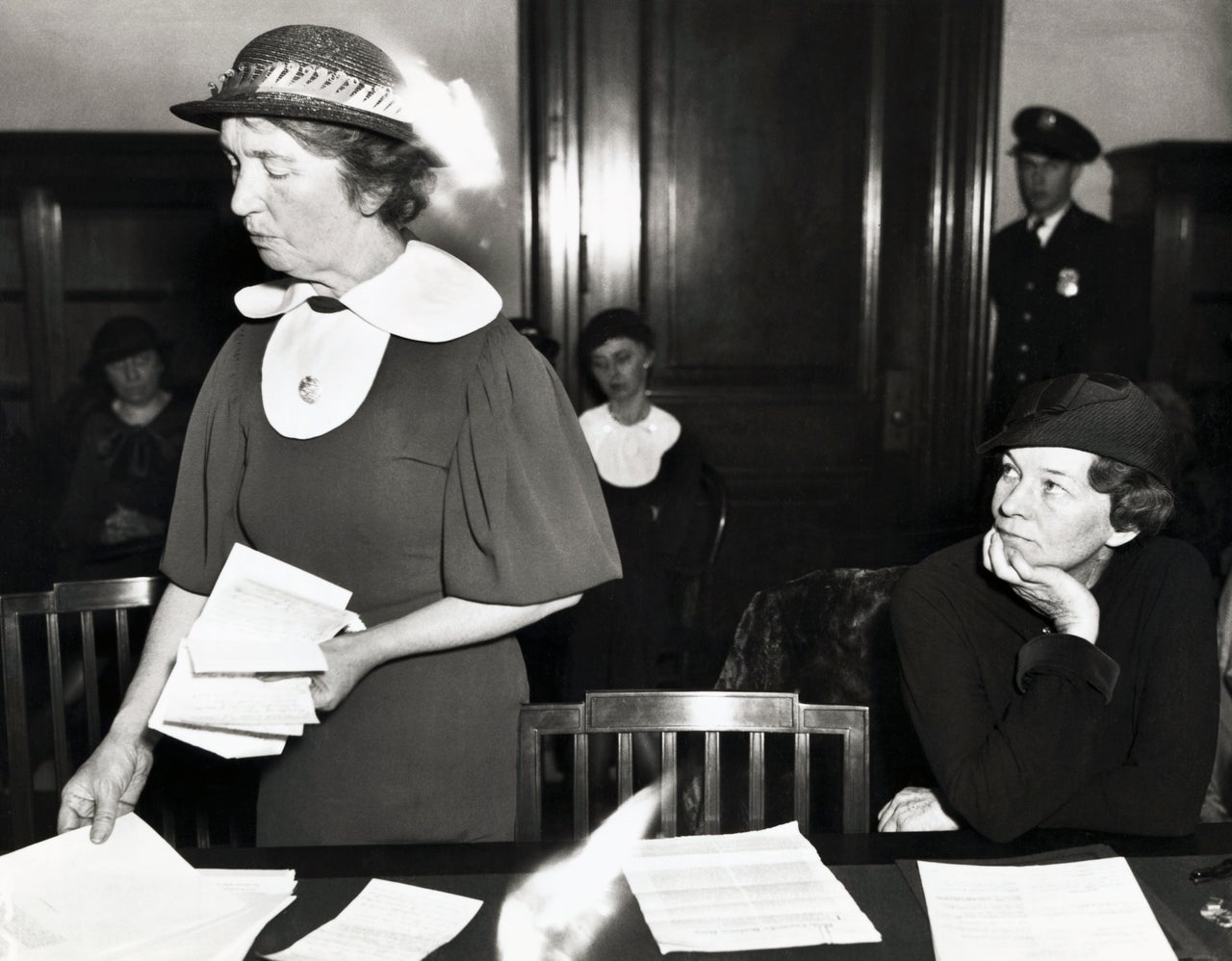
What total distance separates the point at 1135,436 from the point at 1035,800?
1.81ft

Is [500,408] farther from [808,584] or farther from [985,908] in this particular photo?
[808,584]

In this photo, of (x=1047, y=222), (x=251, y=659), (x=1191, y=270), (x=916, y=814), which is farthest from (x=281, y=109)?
(x=1191, y=270)

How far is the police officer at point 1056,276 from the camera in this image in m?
2.30

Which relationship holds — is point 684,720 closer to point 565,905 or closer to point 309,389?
point 565,905

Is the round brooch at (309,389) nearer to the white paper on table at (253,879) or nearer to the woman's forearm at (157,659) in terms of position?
the woman's forearm at (157,659)

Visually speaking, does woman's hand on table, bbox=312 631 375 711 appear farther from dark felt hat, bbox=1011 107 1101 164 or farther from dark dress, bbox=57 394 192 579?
dark felt hat, bbox=1011 107 1101 164

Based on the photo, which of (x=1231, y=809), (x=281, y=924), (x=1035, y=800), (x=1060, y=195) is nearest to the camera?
(x=281, y=924)

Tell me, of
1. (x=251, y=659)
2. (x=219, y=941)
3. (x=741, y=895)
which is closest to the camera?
(x=219, y=941)

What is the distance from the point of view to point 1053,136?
2.34 meters

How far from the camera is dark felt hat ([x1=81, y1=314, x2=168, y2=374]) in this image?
2.23m

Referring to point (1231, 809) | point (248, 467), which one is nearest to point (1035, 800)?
point (1231, 809)

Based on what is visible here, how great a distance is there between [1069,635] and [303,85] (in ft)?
4.29

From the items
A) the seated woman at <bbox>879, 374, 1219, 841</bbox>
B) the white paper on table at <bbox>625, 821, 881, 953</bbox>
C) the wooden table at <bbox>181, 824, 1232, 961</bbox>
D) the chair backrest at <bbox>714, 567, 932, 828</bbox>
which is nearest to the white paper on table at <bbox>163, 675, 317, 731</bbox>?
the wooden table at <bbox>181, 824, 1232, 961</bbox>

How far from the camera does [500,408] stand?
1.58 meters
